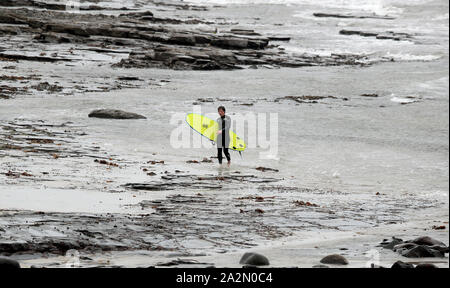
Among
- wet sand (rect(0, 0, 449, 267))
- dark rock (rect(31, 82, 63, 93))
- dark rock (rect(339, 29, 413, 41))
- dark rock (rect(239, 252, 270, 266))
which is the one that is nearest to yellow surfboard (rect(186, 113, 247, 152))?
wet sand (rect(0, 0, 449, 267))

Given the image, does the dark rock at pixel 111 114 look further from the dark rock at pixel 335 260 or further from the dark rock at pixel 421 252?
the dark rock at pixel 335 260

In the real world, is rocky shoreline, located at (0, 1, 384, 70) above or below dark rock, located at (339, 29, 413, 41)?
below

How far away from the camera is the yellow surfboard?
67.6 ft

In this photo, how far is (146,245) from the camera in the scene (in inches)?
344

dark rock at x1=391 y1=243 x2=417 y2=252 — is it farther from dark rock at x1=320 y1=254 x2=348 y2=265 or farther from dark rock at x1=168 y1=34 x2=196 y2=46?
dark rock at x1=168 y1=34 x2=196 y2=46

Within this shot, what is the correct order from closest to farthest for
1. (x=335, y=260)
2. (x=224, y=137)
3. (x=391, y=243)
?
(x=335, y=260) < (x=391, y=243) < (x=224, y=137)

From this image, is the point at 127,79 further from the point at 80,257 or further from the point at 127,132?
the point at 80,257

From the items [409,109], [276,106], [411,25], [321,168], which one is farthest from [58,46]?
[411,25]

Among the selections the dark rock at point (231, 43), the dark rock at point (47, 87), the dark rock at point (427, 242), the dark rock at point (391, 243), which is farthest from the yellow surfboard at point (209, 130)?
the dark rock at point (231, 43)

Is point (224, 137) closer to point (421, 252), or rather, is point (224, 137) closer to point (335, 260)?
point (421, 252)

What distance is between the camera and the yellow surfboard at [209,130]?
67.6ft

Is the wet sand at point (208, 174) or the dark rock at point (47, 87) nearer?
the wet sand at point (208, 174)

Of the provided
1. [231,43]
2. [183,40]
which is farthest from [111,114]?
[231,43]

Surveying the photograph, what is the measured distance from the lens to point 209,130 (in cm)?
2253
